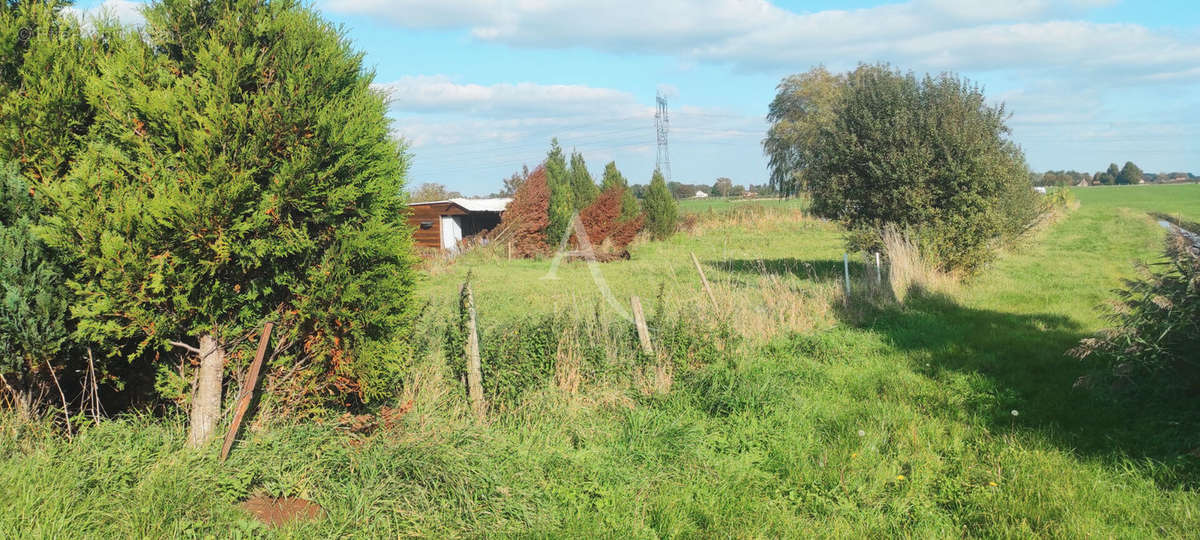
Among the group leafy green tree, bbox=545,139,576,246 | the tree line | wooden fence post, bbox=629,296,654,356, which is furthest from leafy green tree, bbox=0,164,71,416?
the tree line

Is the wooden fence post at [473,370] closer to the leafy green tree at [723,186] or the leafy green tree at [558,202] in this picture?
the leafy green tree at [558,202]

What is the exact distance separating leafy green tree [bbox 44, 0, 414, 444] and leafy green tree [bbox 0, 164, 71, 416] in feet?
0.64

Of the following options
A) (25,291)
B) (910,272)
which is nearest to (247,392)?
(25,291)

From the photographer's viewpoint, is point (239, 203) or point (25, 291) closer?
point (25, 291)

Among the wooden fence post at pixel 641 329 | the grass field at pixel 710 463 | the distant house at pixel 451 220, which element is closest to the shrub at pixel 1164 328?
the grass field at pixel 710 463

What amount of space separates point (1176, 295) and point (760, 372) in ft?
11.4

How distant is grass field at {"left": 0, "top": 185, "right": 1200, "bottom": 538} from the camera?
3.73 m

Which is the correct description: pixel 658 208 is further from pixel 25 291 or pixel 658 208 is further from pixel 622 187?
pixel 25 291

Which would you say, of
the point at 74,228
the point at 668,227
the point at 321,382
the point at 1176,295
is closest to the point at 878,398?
the point at 1176,295

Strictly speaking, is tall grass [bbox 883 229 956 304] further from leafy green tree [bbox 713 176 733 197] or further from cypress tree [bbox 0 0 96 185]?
leafy green tree [bbox 713 176 733 197]

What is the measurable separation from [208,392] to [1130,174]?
158 m

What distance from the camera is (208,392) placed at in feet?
14.1

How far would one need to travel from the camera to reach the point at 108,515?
11.0 feet

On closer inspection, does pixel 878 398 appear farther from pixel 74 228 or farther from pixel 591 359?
pixel 74 228
